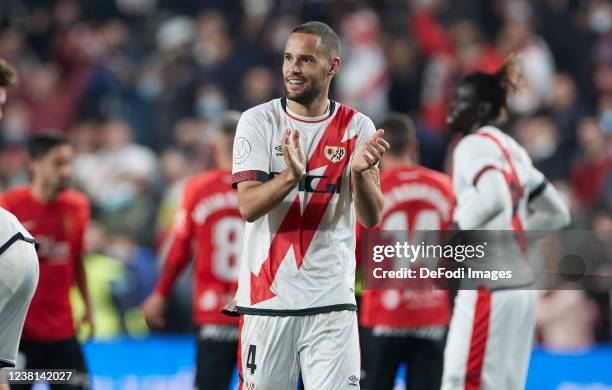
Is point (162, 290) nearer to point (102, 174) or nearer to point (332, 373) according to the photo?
point (332, 373)

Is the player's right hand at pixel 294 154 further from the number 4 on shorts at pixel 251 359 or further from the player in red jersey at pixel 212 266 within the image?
the player in red jersey at pixel 212 266

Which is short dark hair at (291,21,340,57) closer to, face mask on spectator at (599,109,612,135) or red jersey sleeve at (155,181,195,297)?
red jersey sleeve at (155,181,195,297)

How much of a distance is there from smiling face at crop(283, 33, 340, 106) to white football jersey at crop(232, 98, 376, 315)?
0.19m

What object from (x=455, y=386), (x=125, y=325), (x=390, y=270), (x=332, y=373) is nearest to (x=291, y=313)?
(x=332, y=373)

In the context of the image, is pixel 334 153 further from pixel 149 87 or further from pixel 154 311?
pixel 149 87

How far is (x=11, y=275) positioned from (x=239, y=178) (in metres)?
1.21

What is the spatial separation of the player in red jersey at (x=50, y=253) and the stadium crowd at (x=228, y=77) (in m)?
4.39

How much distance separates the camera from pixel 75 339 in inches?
311

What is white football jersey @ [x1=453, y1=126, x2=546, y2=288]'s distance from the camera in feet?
22.3

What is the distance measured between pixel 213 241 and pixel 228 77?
7.17 meters

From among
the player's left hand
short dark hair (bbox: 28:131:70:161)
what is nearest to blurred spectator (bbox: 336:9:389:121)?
short dark hair (bbox: 28:131:70:161)

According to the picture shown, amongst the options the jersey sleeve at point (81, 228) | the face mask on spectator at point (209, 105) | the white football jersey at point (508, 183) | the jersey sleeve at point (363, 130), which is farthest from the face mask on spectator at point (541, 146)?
the jersey sleeve at point (363, 130)

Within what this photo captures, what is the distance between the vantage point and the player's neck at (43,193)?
7.90 meters

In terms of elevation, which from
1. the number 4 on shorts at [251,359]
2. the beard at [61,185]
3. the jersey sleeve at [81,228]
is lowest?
the number 4 on shorts at [251,359]
